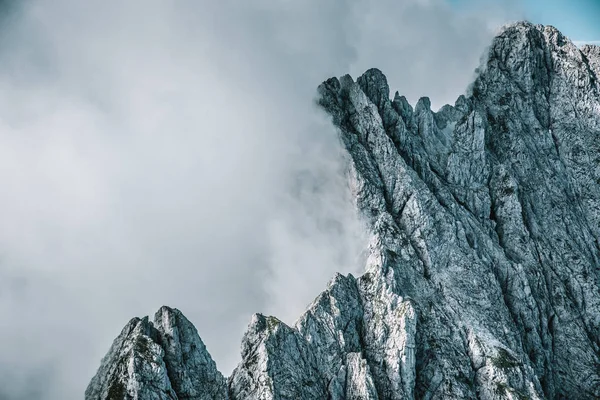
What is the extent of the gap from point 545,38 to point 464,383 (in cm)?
13545

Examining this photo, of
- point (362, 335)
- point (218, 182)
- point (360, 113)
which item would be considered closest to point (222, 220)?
point (218, 182)

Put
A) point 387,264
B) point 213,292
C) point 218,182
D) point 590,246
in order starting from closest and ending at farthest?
point 387,264
point 213,292
point 590,246
point 218,182

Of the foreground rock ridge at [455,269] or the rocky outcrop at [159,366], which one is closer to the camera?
the rocky outcrop at [159,366]

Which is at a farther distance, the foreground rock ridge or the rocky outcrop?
the foreground rock ridge

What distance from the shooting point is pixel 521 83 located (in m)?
190

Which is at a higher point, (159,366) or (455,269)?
(455,269)

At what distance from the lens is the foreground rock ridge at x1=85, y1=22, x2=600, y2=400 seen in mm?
105500

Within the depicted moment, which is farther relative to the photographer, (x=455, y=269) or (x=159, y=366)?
(x=455, y=269)

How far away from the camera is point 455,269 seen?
14225cm

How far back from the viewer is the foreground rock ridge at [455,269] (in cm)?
10550

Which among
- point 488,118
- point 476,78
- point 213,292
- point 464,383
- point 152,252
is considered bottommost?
point 464,383

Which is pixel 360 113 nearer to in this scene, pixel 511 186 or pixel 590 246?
pixel 511 186

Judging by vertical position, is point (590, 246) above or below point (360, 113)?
below

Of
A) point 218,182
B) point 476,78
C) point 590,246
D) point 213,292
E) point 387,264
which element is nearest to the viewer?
point 387,264
